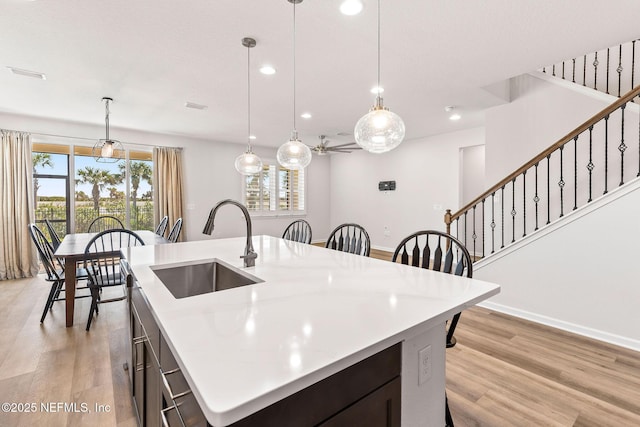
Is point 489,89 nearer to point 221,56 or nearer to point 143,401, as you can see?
point 221,56

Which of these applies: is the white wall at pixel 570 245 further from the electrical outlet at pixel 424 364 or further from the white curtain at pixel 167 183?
the white curtain at pixel 167 183

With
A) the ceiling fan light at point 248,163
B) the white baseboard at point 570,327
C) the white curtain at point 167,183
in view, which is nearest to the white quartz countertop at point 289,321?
the ceiling fan light at point 248,163

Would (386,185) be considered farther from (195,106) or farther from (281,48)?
(281,48)

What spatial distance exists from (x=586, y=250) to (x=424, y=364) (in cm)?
265

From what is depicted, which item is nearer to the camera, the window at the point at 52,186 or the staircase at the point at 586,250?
the staircase at the point at 586,250

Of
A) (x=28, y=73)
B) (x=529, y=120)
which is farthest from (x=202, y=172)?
(x=529, y=120)

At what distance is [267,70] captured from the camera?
3068 millimetres

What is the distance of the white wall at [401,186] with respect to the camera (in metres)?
5.88

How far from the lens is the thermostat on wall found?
690 cm

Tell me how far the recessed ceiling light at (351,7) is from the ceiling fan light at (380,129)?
0.83 meters

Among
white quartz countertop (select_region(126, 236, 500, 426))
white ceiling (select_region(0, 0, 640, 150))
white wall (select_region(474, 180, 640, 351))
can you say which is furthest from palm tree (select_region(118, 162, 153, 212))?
white wall (select_region(474, 180, 640, 351))

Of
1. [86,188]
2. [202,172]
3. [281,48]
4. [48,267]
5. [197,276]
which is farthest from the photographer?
[202,172]

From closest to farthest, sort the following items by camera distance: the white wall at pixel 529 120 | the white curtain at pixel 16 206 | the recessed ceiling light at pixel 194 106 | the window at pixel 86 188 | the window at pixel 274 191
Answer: the white wall at pixel 529 120 → the recessed ceiling light at pixel 194 106 → the white curtain at pixel 16 206 → the window at pixel 86 188 → the window at pixel 274 191

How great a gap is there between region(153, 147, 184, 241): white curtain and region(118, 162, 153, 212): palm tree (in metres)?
0.19
